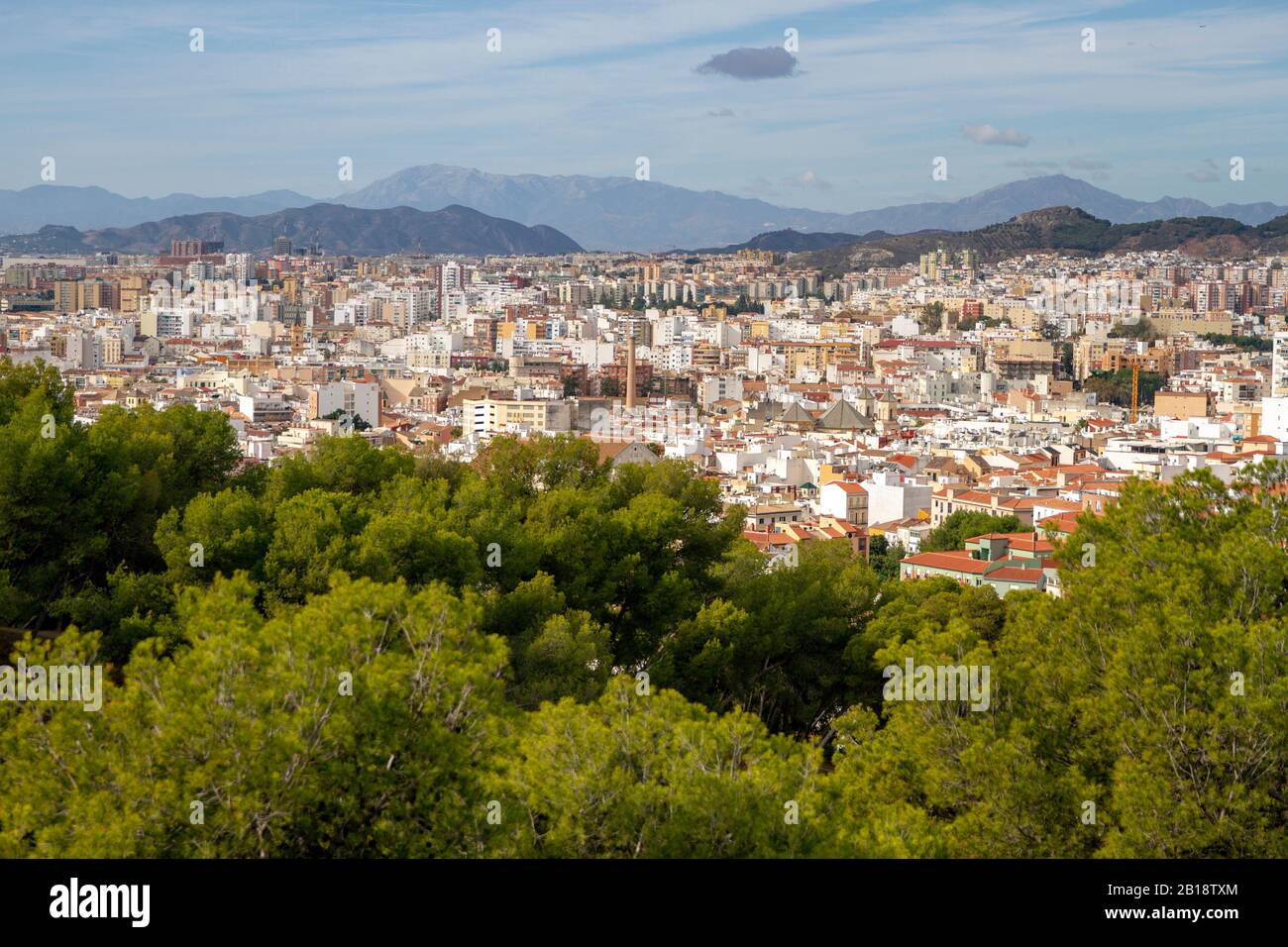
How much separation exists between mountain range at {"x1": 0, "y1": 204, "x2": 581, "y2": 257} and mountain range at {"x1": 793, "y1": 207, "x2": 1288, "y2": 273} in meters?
43.6

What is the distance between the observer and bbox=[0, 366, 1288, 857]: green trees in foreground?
5.15 metres

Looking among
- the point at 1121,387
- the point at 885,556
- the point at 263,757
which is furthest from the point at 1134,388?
the point at 263,757

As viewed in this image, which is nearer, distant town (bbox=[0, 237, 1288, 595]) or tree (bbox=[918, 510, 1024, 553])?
tree (bbox=[918, 510, 1024, 553])

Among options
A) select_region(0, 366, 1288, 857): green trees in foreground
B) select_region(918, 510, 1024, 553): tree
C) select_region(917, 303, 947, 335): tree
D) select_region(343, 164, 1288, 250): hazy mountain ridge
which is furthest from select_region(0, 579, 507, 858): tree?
select_region(343, 164, 1288, 250): hazy mountain ridge

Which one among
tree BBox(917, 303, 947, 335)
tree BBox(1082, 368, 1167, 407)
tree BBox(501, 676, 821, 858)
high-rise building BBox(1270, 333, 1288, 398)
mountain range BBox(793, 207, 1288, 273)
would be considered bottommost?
tree BBox(1082, 368, 1167, 407)

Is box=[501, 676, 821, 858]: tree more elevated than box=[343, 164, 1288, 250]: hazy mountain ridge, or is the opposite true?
box=[343, 164, 1288, 250]: hazy mountain ridge

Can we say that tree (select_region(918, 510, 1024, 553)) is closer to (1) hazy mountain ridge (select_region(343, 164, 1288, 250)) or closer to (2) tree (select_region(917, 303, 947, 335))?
(2) tree (select_region(917, 303, 947, 335))

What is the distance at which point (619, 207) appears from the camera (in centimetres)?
10556

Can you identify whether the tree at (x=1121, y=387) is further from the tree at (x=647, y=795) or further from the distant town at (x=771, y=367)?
the tree at (x=647, y=795)

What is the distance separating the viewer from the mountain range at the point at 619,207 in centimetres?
10500

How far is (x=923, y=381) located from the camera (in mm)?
52188

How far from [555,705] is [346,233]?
450 feet

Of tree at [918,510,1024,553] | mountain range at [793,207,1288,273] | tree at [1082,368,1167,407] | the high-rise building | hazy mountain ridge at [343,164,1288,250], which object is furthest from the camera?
hazy mountain ridge at [343,164,1288,250]

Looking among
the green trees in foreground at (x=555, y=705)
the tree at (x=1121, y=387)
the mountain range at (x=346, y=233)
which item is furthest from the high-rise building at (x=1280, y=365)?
the mountain range at (x=346, y=233)
